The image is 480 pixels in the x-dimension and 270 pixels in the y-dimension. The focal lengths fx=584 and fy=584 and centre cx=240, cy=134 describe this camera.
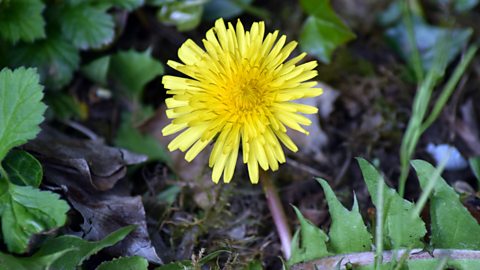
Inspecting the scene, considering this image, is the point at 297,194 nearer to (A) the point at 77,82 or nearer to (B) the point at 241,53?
(B) the point at 241,53

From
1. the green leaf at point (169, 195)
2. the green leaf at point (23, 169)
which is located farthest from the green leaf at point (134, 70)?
the green leaf at point (23, 169)

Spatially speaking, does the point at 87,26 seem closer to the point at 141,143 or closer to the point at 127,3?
the point at 127,3

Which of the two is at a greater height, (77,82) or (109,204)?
(77,82)

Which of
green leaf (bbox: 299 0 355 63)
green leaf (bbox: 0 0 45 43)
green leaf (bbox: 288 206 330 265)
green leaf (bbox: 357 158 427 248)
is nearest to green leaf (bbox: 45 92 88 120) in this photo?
green leaf (bbox: 0 0 45 43)

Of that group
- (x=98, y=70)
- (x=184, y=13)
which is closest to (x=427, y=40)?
(x=184, y=13)

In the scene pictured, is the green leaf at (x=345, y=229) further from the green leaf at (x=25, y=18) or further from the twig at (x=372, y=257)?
the green leaf at (x=25, y=18)

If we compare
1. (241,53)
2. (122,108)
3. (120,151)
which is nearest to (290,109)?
(241,53)

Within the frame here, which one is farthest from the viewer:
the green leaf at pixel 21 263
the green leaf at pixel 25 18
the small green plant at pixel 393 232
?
the green leaf at pixel 25 18
